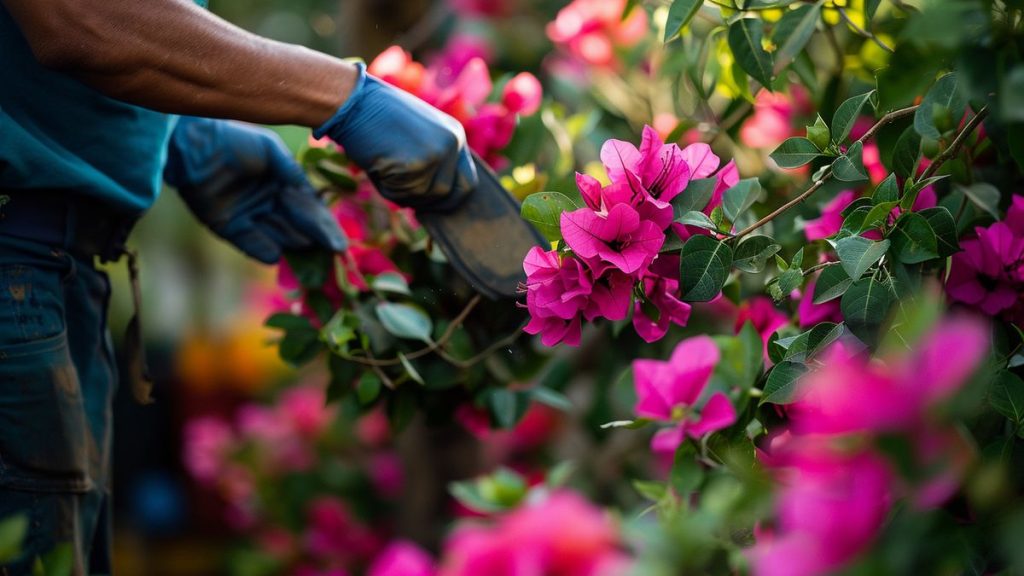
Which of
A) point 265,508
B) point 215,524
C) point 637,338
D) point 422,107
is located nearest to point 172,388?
point 215,524

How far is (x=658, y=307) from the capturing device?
98 centimetres

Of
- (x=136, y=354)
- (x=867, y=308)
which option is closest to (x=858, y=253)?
(x=867, y=308)

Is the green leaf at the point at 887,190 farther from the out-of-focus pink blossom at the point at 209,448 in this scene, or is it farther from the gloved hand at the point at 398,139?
the out-of-focus pink blossom at the point at 209,448

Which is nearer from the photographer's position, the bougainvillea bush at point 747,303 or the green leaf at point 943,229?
the bougainvillea bush at point 747,303

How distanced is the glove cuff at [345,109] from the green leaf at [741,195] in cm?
42

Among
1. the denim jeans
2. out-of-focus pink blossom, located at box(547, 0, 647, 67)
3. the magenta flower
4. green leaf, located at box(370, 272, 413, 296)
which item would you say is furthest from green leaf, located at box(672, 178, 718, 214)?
out-of-focus pink blossom, located at box(547, 0, 647, 67)

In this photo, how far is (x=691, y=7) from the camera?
0.97 m

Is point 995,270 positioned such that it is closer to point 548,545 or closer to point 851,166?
point 851,166

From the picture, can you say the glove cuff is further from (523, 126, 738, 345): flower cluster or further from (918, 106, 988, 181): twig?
(918, 106, 988, 181): twig

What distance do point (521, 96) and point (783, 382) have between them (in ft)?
2.22

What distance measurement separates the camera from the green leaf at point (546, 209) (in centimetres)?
89

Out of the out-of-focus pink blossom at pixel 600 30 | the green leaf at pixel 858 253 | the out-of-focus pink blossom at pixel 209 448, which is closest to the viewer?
the green leaf at pixel 858 253

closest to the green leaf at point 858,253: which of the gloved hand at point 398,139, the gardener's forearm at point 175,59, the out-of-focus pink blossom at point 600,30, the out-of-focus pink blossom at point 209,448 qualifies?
the gloved hand at point 398,139

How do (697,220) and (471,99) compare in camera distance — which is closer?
(697,220)
